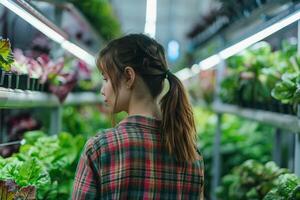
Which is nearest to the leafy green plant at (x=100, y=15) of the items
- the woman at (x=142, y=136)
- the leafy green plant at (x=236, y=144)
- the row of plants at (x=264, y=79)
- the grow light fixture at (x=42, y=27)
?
the row of plants at (x=264, y=79)

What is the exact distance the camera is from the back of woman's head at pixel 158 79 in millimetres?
1762

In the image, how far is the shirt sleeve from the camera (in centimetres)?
162

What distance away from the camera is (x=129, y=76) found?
175 centimetres

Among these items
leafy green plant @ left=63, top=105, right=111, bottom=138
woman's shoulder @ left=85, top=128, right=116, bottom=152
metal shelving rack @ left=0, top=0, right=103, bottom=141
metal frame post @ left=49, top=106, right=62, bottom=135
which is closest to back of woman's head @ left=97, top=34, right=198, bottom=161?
woman's shoulder @ left=85, top=128, right=116, bottom=152

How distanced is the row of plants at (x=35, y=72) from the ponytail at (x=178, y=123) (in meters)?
0.55

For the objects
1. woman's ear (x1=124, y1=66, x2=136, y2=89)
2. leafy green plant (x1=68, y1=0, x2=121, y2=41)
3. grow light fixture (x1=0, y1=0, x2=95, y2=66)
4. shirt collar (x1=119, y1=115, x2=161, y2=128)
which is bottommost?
shirt collar (x1=119, y1=115, x2=161, y2=128)

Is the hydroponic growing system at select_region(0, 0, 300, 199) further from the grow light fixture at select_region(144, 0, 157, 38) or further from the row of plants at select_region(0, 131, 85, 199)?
the grow light fixture at select_region(144, 0, 157, 38)

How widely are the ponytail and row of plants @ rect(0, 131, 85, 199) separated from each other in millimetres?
459

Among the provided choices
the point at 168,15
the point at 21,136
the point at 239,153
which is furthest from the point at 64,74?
the point at 168,15

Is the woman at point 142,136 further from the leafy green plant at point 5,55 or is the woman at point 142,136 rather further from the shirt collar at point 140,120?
the leafy green plant at point 5,55

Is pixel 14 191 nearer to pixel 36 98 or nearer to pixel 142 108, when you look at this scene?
pixel 142 108

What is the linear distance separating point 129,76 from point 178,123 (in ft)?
0.73

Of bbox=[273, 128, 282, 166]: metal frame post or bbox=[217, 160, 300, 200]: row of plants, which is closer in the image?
bbox=[217, 160, 300, 200]: row of plants

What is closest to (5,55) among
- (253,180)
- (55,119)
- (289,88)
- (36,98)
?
(36,98)
